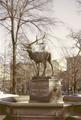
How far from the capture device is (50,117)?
499 inches

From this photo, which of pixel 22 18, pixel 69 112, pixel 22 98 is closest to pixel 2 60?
pixel 22 18

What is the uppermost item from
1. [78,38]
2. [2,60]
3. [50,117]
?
[78,38]

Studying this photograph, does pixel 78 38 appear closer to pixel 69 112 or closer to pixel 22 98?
pixel 22 98

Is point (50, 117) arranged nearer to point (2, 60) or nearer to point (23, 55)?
point (23, 55)

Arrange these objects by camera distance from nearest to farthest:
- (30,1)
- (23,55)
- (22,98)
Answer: (22,98) → (30,1) → (23,55)

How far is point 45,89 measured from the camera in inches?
606

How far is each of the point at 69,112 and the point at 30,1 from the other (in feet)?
45.7

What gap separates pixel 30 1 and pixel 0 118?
14.9 m

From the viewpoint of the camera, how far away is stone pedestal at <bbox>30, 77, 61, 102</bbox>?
50.4 feet

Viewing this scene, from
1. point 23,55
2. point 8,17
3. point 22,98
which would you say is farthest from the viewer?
point 23,55

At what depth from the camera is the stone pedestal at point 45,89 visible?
15.4 metres

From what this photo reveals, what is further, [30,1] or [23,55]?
[23,55]

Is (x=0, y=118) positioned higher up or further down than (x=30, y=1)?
further down

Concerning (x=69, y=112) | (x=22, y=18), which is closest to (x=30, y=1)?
(x=22, y=18)
